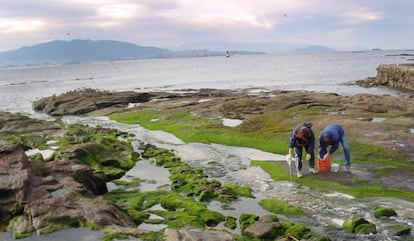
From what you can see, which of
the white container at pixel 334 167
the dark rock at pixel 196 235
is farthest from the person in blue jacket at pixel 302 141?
the dark rock at pixel 196 235

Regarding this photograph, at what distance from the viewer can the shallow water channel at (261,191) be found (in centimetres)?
1825

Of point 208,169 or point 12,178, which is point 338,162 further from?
point 12,178

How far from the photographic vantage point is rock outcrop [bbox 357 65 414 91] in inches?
3263

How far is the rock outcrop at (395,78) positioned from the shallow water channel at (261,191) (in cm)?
Result: 5956

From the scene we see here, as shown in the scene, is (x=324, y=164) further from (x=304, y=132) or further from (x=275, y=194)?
(x=275, y=194)

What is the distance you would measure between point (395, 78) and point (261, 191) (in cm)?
7571

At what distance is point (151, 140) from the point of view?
132ft

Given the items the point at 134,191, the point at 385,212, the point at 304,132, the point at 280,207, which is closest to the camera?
the point at 385,212

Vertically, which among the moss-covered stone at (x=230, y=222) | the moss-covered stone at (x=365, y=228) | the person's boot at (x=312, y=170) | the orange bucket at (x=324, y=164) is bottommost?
the moss-covered stone at (x=230, y=222)

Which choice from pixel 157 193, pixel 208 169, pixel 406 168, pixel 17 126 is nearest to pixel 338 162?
pixel 406 168

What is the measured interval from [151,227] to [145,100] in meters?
56.7

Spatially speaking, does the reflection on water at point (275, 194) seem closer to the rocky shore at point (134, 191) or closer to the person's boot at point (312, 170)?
the rocky shore at point (134, 191)

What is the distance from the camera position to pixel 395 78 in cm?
8969

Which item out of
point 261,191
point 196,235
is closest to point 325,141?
point 261,191
